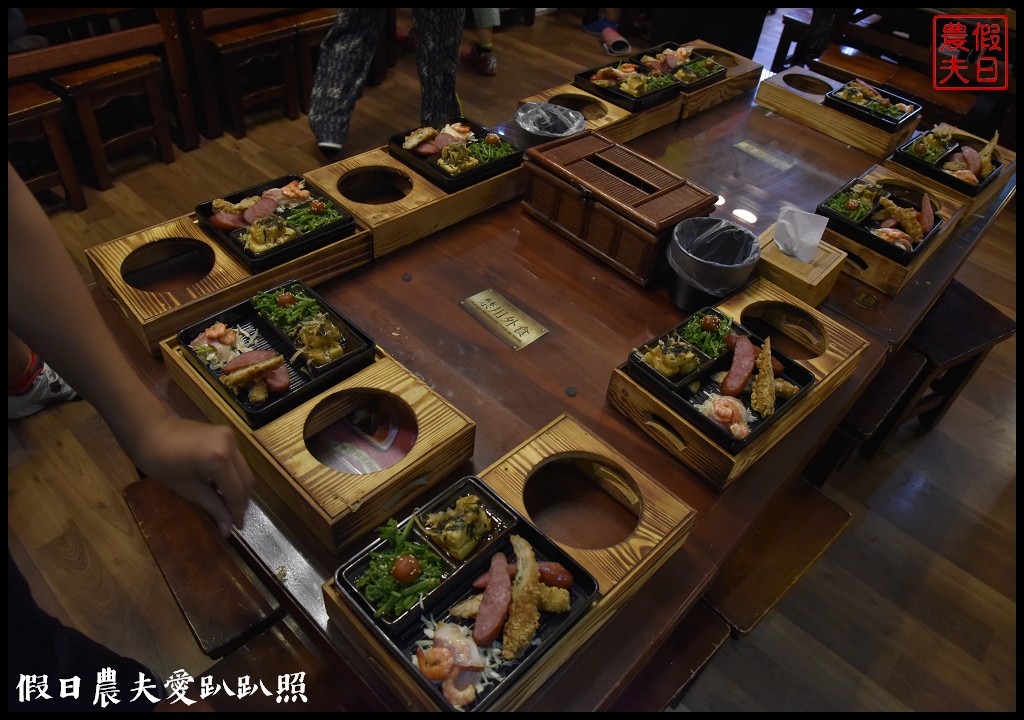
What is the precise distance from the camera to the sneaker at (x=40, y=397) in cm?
260

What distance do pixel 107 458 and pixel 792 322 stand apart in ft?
8.05

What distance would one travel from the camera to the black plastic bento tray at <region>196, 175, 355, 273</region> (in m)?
1.88

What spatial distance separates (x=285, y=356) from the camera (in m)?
1.69

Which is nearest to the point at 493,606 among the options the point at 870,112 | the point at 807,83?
the point at 870,112

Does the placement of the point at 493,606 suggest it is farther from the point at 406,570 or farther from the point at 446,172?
the point at 446,172

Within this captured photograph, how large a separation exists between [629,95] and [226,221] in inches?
69.4

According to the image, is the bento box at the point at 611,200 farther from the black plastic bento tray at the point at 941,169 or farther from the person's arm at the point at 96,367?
the person's arm at the point at 96,367

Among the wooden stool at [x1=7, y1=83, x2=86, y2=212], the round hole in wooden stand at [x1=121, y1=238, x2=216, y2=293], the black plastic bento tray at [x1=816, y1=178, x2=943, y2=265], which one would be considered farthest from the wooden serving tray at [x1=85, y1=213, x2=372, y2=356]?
the wooden stool at [x1=7, y1=83, x2=86, y2=212]

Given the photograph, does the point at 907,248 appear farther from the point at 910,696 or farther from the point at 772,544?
the point at 910,696

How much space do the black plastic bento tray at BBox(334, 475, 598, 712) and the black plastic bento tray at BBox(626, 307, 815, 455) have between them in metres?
0.50

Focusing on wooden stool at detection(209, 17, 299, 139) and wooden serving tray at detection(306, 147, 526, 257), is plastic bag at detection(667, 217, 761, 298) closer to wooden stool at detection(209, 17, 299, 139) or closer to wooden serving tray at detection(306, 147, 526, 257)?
wooden serving tray at detection(306, 147, 526, 257)

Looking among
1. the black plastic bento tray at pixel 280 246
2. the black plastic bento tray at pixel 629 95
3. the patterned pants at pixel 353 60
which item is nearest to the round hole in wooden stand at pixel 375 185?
the black plastic bento tray at pixel 280 246

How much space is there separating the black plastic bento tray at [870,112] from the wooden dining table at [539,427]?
20.6 inches

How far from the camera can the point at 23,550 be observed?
230 centimetres
